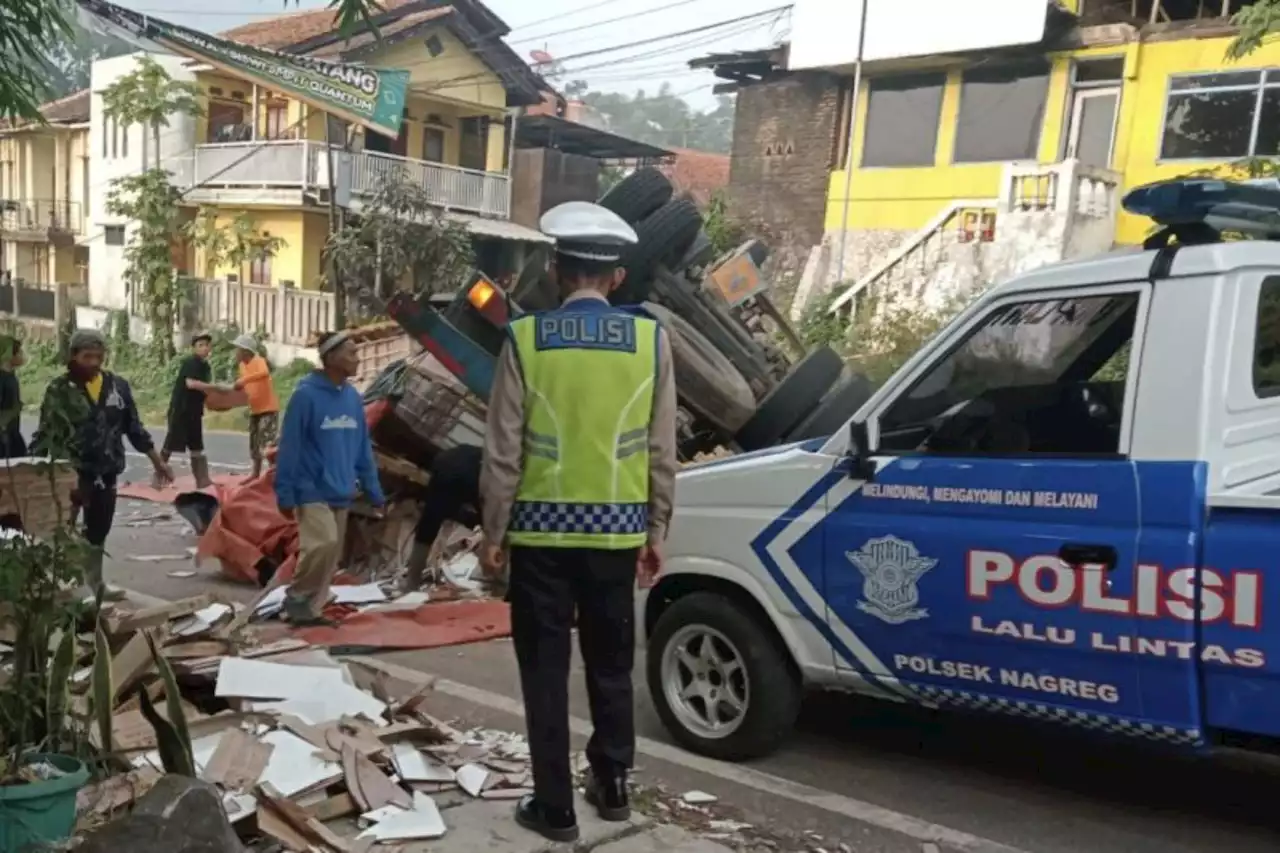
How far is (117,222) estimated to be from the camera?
32656 mm

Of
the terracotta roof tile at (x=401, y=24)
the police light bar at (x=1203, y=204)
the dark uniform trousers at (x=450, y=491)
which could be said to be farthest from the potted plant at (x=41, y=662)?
the terracotta roof tile at (x=401, y=24)

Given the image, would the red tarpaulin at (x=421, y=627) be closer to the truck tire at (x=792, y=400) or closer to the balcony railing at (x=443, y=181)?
the truck tire at (x=792, y=400)

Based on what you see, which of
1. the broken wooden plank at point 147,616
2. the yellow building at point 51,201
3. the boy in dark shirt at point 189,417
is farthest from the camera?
the yellow building at point 51,201

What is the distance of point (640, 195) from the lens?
802 centimetres

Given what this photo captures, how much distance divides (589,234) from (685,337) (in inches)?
159

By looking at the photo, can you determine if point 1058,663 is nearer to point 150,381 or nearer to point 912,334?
point 912,334

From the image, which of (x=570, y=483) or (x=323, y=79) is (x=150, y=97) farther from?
(x=570, y=483)

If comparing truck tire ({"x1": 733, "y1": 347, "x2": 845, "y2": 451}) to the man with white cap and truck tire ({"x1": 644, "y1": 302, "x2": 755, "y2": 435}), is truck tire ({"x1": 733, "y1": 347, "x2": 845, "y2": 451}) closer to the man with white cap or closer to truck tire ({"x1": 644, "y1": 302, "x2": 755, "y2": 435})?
truck tire ({"x1": 644, "y1": 302, "x2": 755, "y2": 435})

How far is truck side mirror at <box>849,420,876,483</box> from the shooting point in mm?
4512

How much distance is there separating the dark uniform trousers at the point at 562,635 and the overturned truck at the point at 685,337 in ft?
13.0

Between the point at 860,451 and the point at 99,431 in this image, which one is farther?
the point at 99,431

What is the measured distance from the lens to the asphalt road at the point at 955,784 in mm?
4238

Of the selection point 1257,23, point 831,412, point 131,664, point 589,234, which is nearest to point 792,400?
point 831,412

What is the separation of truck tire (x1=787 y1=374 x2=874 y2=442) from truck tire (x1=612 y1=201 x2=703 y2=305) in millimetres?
1401
